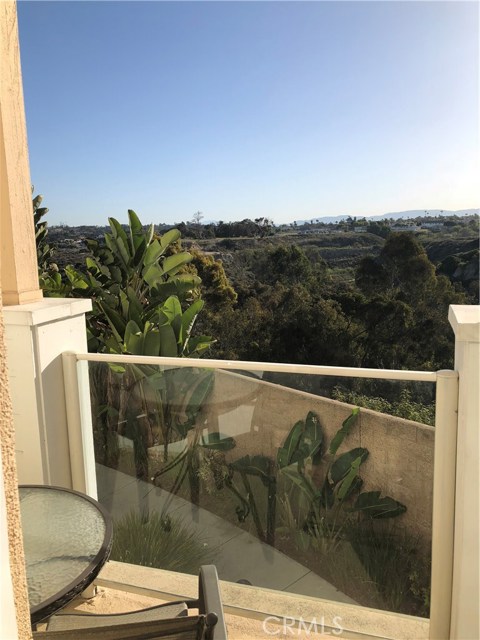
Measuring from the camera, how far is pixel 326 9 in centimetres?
2494

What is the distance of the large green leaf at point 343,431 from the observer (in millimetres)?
1685

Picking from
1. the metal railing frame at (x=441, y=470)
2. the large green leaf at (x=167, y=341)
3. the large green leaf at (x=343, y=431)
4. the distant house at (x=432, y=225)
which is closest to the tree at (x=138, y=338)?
the large green leaf at (x=167, y=341)

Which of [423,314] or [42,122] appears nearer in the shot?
[423,314]

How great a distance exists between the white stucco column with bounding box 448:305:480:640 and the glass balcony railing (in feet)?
0.33

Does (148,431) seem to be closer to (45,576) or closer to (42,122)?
(45,576)

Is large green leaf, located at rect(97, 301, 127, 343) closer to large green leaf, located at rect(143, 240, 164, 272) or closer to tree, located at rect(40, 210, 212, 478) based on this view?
tree, located at rect(40, 210, 212, 478)

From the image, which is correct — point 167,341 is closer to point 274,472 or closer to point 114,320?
point 274,472

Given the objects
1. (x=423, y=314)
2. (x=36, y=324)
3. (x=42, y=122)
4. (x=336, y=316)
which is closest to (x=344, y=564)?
(x=36, y=324)

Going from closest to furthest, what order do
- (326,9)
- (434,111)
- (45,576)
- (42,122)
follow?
(45,576)
(42,122)
(326,9)
(434,111)

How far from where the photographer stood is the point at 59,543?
3.80ft

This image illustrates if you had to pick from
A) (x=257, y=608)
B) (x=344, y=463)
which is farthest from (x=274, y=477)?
(x=257, y=608)

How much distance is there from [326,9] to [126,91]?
409 inches

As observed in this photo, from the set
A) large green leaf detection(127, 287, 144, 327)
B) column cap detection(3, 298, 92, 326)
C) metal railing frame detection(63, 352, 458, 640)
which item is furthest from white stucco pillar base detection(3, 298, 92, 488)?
large green leaf detection(127, 287, 144, 327)

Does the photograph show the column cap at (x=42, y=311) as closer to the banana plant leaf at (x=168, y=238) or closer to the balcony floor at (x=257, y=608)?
the balcony floor at (x=257, y=608)
